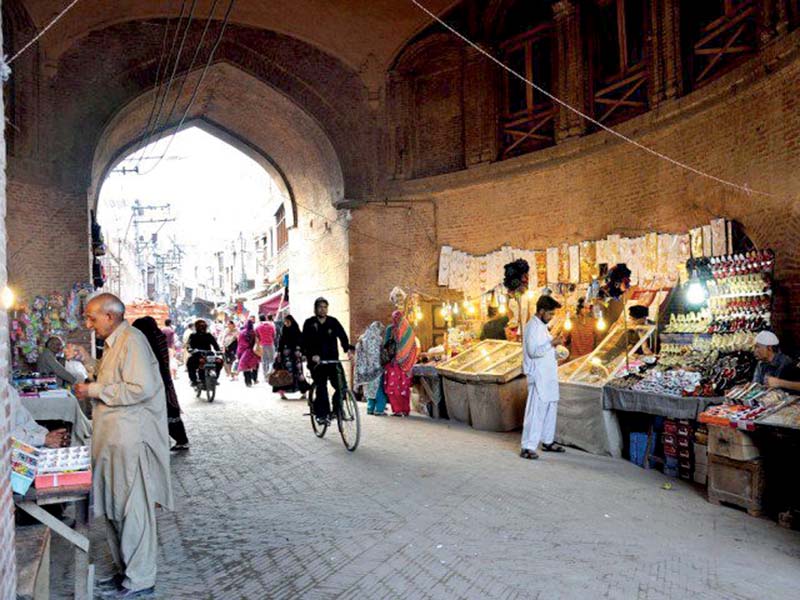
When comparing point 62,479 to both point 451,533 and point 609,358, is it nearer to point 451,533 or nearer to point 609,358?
point 451,533

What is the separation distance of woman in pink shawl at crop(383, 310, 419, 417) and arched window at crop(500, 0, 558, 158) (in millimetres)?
4915

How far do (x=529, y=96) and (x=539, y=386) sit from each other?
27.1 feet

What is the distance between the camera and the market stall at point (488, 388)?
32.0ft

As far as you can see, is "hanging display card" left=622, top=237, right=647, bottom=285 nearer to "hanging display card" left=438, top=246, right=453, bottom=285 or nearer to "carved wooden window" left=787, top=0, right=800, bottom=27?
"carved wooden window" left=787, top=0, right=800, bottom=27

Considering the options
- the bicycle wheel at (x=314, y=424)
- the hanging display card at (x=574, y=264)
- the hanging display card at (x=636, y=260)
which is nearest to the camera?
the bicycle wheel at (x=314, y=424)

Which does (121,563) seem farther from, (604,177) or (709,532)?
(604,177)

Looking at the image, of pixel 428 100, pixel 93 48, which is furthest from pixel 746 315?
pixel 93 48

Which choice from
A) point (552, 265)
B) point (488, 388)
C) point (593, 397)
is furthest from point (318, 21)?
point (593, 397)

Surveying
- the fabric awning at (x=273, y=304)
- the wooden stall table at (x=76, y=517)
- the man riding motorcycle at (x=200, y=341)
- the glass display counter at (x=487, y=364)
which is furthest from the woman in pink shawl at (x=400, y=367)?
the fabric awning at (x=273, y=304)

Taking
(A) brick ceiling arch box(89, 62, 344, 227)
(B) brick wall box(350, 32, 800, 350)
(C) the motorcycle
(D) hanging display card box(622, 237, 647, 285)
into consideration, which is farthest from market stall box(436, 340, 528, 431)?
(A) brick ceiling arch box(89, 62, 344, 227)

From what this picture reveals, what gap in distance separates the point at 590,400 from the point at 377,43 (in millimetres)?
10867

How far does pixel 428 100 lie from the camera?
53.6ft

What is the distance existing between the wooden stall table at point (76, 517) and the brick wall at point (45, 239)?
967cm

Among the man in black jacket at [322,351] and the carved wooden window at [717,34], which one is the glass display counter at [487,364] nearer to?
the man in black jacket at [322,351]
